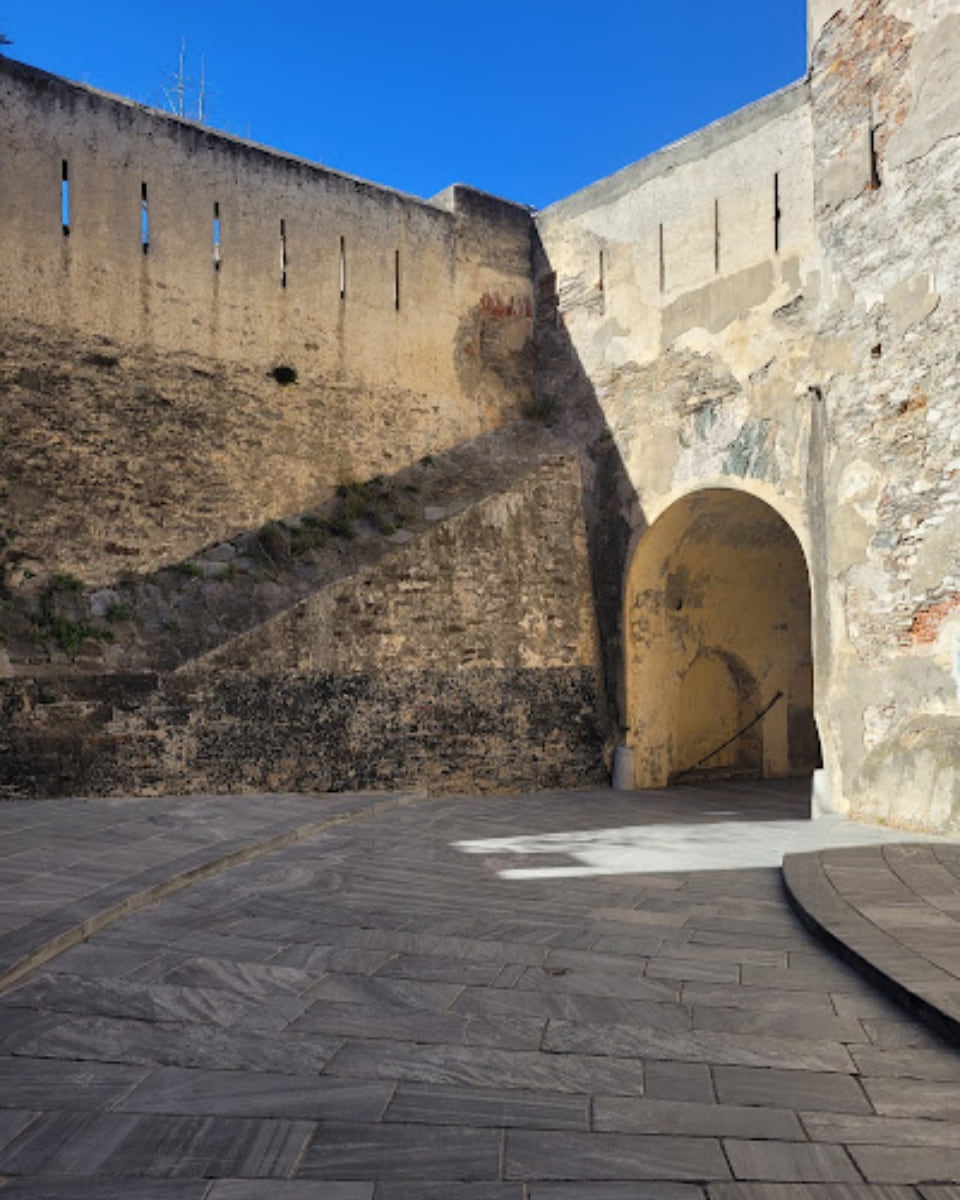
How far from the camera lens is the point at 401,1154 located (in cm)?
195

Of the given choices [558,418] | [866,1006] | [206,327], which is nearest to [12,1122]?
[866,1006]

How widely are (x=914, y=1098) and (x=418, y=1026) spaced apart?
4.14 ft

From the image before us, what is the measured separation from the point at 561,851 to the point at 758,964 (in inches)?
89.3

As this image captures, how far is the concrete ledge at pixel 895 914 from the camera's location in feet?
9.45

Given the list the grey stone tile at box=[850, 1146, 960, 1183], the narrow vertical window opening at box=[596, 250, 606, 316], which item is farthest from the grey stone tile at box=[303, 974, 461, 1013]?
the narrow vertical window opening at box=[596, 250, 606, 316]

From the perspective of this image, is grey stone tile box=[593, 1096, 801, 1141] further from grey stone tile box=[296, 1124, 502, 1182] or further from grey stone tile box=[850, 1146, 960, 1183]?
grey stone tile box=[296, 1124, 502, 1182]

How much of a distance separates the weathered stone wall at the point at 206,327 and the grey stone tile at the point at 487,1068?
5992 millimetres

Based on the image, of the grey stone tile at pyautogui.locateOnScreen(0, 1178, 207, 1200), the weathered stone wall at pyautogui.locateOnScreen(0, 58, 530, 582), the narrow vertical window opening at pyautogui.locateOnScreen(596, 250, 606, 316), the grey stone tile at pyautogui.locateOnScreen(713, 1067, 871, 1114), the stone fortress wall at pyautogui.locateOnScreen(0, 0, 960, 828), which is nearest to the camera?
the grey stone tile at pyautogui.locateOnScreen(0, 1178, 207, 1200)

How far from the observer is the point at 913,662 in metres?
6.50

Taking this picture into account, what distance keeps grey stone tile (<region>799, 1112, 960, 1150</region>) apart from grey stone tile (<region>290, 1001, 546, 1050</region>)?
29.1 inches

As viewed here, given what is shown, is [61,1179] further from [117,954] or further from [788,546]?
[788,546]

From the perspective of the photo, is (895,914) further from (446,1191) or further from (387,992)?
(446,1191)

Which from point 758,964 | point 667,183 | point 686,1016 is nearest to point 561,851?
point 758,964

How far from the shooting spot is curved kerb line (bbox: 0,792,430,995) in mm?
3066
